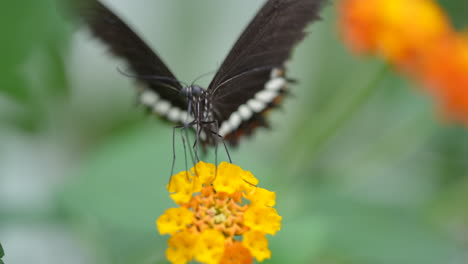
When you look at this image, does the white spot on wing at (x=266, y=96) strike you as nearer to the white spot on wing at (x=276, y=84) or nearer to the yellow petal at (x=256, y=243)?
the white spot on wing at (x=276, y=84)

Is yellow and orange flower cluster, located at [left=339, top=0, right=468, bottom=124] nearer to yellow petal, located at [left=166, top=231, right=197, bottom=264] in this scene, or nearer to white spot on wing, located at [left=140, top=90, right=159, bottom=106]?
white spot on wing, located at [left=140, top=90, right=159, bottom=106]

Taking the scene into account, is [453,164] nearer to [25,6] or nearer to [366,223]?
[366,223]

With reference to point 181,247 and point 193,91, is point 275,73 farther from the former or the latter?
point 181,247

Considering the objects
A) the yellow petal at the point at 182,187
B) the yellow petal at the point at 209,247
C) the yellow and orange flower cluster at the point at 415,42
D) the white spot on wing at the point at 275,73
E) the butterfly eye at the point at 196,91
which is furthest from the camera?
the yellow and orange flower cluster at the point at 415,42

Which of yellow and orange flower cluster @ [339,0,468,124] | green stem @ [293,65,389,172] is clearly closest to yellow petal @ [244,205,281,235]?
green stem @ [293,65,389,172]

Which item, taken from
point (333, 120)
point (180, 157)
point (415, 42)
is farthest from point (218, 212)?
point (415, 42)

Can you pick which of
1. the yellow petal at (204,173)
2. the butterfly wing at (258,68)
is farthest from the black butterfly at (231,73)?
the yellow petal at (204,173)
